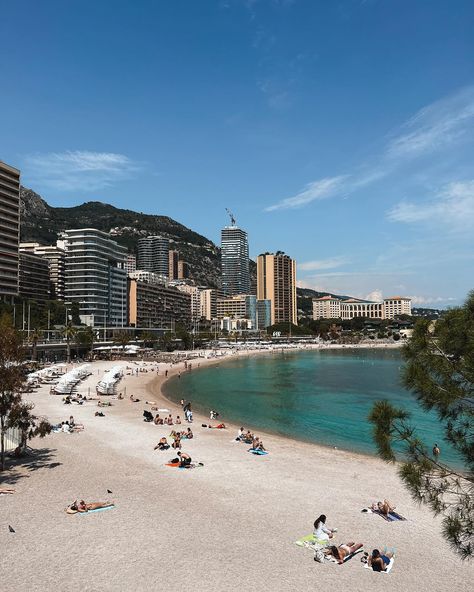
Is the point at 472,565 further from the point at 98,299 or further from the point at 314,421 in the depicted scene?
the point at 98,299

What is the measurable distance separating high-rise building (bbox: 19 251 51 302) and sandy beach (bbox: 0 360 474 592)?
130276mm

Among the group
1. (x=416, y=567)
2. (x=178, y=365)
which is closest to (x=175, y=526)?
(x=416, y=567)

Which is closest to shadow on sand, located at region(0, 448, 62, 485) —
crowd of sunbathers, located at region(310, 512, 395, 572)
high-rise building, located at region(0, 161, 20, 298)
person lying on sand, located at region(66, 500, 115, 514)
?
person lying on sand, located at region(66, 500, 115, 514)

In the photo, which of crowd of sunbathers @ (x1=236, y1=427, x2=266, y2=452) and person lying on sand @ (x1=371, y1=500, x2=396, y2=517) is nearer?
person lying on sand @ (x1=371, y1=500, x2=396, y2=517)

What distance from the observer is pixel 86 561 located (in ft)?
40.2

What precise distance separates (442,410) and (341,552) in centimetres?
686

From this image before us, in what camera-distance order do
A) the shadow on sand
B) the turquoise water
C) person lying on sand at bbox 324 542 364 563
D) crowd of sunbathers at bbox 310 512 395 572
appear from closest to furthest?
1. crowd of sunbathers at bbox 310 512 395 572
2. person lying on sand at bbox 324 542 364 563
3. the shadow on sand
4. the turquoise water

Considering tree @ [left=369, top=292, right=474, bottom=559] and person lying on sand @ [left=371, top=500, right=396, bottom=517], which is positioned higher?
tree @ [left=369, top=292, right=474, bottom=559]

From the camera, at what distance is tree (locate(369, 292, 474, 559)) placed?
298 inches

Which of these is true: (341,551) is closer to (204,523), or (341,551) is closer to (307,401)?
(204,523)

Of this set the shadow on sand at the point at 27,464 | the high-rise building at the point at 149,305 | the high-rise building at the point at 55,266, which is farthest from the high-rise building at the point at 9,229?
the shadow on sand at the point at 27,464

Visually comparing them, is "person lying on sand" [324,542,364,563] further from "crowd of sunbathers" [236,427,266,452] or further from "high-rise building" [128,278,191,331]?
"high-rise building" [128,278,191,331]

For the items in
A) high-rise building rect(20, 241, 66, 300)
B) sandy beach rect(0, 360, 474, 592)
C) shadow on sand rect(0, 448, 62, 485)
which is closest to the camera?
sandy beach rect(0, 360, 474, 592)

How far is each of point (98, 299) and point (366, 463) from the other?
12688 cm
